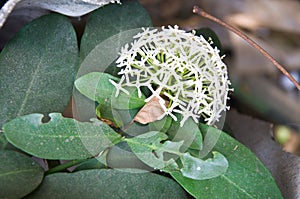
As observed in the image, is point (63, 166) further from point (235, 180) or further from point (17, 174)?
point (235, 180)

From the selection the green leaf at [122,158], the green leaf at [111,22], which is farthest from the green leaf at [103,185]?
the green leaf at [111,22]

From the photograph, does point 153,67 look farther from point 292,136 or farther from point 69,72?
point 292,136

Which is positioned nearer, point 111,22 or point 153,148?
point 153,148

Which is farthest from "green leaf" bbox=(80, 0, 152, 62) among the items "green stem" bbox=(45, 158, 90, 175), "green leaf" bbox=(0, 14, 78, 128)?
"green stem" bbox=(45, 158, 90, 175)

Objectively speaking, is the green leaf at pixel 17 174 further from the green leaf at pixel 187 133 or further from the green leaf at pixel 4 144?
the green leaf at pixel 187 133

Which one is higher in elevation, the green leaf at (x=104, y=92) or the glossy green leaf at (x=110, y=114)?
the green leaf at (x=104, y=92)

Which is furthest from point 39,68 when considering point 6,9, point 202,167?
point 202,167

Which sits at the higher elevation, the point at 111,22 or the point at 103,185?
the point at 111,22
